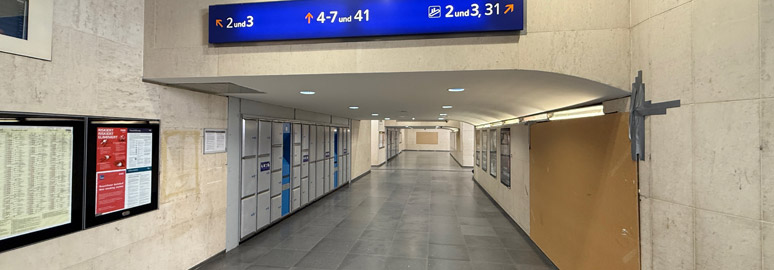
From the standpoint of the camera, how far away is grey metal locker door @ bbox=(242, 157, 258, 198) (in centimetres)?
477

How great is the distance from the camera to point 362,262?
13.6 feet

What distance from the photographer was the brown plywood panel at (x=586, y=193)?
2.41m

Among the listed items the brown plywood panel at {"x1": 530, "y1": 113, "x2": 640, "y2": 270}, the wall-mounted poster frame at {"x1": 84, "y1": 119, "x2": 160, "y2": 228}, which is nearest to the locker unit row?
the wall-mounted poster frame at {"x1": 84, "y1": 119, "x2": 160, "y2": 228}

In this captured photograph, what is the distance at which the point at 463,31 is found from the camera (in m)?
2.40

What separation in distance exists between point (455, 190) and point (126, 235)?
834 centimetres

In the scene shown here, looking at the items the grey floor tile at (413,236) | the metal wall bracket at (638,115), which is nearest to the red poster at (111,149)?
the grey floor tile at (413,236)

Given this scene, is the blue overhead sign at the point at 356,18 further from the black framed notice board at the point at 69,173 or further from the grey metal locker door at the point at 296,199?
the grey metal locker door at the point at 296,199

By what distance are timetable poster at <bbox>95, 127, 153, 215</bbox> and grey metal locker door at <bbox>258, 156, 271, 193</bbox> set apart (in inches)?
83.5

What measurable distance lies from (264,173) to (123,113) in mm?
2708

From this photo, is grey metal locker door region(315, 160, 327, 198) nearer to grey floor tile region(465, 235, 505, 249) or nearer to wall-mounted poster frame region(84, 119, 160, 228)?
grey floor tile region(465, 235, 505, 249)

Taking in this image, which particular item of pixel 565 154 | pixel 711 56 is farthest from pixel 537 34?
pixel 565 154

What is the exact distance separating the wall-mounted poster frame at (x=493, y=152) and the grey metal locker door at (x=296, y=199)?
5.01 meters

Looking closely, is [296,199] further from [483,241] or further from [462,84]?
[462,84]

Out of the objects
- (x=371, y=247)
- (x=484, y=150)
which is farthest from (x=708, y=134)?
A: (x=484, y=150)
